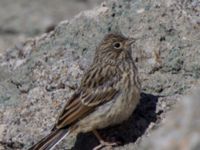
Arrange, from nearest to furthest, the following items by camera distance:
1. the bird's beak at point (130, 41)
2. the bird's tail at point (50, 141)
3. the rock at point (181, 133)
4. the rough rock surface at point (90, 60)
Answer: the rock at point (181, 133), the bird's tail at point (50, 141), the rough rock surface at point (90, 60), the bird's beak at point (130, 41)

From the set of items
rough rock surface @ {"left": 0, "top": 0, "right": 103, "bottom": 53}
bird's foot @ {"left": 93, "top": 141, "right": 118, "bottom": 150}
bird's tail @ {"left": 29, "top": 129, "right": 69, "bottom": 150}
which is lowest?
bird's foot @ {"left": 93, "top": 141, "right": 118, "bottom": 150}

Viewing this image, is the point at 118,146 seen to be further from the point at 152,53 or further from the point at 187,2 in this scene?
the point at 187,2

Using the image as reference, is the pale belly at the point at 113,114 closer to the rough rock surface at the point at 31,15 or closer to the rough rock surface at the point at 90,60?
the rough rock surface at the point at 90,60

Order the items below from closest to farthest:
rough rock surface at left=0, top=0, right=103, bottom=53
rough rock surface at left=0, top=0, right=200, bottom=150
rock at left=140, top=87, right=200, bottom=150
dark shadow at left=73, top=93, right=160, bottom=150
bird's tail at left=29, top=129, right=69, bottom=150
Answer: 1. rock at left=140, top=87, right=200, bottom=150
2. bird's tail at left=29, top=129, right=69, bottom=150
3. dark shadow at left=73, top=93, right=160, bottom=150
4. rough rock surface at left=0, top=0, right=200, bottom=150
5. rough rock surface at left=0, top=0, right=103, bottom=53

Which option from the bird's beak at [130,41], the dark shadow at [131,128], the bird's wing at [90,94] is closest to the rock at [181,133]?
the dark shadow at [131,128]

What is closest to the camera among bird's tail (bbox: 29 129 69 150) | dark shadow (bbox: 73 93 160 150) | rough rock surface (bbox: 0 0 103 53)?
bird's tail (bbox: 29 129 69 150)

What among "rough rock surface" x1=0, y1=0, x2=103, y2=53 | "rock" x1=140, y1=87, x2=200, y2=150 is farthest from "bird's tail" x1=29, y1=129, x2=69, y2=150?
"rough rock surface" x1=0, y1=0, x2=103, y2=53

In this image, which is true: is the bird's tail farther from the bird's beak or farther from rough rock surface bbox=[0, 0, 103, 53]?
rough rock surface bbox=[0, 0, 103, 53]
